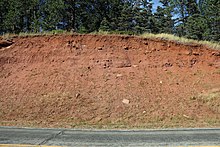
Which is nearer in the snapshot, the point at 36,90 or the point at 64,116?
the point at 64,116

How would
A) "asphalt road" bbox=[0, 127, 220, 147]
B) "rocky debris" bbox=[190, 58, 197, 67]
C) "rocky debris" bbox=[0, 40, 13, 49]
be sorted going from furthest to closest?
"rocky debris" bbox=[0, 40, 13, 49] → "rocky debris" bbox=[190, 58, 197, 67] → "asphalt road" bbox=[0, 127, 220, 147]

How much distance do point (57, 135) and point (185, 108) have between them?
6756mm

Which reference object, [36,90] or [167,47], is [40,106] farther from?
[167,47]

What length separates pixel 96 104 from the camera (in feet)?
39.2

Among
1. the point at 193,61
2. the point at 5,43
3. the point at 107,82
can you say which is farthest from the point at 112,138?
the point at 5,43

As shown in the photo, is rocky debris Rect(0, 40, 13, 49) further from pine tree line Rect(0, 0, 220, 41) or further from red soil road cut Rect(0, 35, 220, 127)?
pine tree line Rect(0, 0, 220, 41)

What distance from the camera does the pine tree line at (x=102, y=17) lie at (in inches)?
1271

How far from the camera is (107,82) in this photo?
13609 mm

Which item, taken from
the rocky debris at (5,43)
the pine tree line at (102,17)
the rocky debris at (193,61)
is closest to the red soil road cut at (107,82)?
the rocky debris at (193,61)

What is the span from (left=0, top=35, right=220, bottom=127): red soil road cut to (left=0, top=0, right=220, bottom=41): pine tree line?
13869mm

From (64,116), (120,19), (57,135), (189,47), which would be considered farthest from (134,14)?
(57,135)

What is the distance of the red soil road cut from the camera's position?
11.0 meters

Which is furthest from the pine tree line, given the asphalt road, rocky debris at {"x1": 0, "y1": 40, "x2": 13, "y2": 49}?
the asphalt road

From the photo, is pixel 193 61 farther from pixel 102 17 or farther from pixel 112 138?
pixel 102 17
